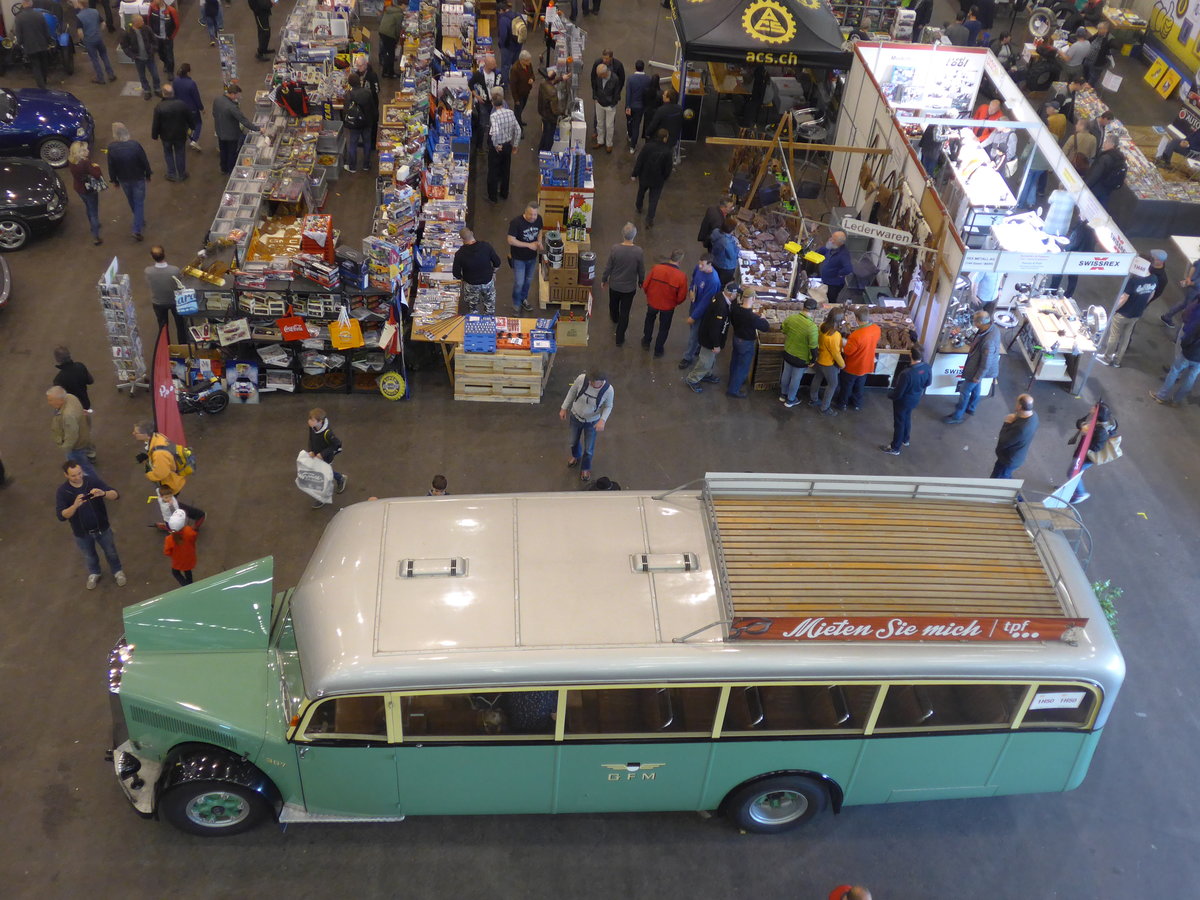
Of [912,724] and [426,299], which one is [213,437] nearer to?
[426,299]

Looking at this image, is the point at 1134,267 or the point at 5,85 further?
the point at 5,85

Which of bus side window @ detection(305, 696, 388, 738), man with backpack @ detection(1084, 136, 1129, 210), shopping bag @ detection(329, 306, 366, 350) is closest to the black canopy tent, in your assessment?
man with backpack @ detection(1084, 136, 1129, 210)

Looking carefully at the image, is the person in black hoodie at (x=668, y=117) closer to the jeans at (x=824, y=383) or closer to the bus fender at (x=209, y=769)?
the jeans at (x=824, y=383)

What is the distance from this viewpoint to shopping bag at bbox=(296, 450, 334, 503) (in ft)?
38.8

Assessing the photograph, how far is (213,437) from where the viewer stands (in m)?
13.3

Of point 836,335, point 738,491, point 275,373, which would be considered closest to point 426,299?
point 275,373

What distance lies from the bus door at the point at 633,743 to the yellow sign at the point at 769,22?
1305 centimetres

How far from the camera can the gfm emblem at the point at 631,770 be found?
8.68 meters

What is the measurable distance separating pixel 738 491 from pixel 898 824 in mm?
3303

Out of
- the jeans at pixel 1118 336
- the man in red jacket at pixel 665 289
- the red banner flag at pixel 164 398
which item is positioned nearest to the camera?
the red banner flag at pixel 164 398

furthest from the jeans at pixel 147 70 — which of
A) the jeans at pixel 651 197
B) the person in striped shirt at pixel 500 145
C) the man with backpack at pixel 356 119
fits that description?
the jeans at pixel 651 197

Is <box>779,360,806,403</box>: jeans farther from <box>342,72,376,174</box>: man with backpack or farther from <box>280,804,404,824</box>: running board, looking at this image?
<box>342,72,376,174</box>: man with backpack

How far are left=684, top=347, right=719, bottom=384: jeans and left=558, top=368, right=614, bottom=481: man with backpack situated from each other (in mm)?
2440

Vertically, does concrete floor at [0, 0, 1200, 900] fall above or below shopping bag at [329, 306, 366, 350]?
below
